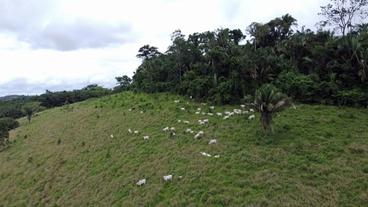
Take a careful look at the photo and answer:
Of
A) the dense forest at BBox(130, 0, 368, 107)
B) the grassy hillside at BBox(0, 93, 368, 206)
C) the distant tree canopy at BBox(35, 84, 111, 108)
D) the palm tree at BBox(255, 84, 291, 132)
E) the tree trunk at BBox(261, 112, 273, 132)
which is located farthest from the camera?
the distant tree canopy at BBox(35, 84, 111, 108)

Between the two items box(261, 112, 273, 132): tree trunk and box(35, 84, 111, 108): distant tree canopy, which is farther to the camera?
box(35, 84, 111, 108): distant tree canopy

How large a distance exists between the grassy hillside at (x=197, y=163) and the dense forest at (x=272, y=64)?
2.41 meters

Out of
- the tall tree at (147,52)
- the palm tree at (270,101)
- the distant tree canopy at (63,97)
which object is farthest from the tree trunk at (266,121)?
the distant tree canopy at (63,97)

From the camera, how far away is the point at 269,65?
3238 cm

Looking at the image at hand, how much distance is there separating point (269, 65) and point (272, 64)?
0.57 metres

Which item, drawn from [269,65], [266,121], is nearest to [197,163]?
[266,121]

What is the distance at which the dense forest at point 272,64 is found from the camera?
29844 millimetres

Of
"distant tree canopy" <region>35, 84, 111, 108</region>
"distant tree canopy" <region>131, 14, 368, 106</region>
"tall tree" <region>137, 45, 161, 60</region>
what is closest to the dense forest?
"distant tree canopy" <region>131, 14, 368, 106</region>

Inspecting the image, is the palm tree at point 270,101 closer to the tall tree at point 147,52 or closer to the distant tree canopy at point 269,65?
the distant tree canopy at point 269,65

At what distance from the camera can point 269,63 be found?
32406 mm

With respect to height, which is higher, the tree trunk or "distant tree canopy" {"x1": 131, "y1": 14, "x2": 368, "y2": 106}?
"distant tree canopy" {"x1": 131, "y1": 14, "x2": 368, "y2": 106}

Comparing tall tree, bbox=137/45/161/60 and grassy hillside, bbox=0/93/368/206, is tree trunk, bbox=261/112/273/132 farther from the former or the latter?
tall tree, bbox=137/45/161/60

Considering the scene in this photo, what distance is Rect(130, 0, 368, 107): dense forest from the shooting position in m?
29.8

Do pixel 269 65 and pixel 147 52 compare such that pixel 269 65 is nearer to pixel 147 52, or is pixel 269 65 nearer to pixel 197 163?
pixel 197 163
